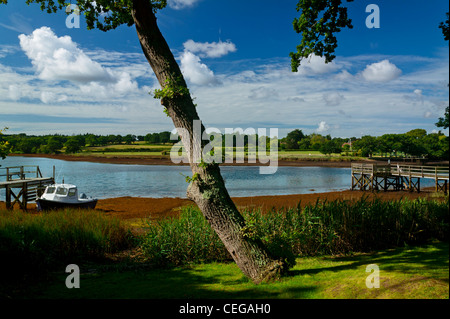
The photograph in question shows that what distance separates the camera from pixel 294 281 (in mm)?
6504

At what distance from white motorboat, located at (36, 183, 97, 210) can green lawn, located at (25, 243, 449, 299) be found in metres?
12.5

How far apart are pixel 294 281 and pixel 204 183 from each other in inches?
110

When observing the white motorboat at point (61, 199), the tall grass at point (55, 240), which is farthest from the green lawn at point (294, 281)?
the white motorboat at point (61, 199)

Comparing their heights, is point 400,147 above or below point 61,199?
above

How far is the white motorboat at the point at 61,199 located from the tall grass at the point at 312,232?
1262 centimetres

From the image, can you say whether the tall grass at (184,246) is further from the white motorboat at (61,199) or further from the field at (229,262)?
the white motorboat at (61,199)

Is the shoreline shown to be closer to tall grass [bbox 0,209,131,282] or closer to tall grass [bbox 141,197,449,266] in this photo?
tall grass [bbox 0,209,131,282]

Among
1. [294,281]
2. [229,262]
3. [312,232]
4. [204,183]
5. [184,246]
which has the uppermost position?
[204,183]

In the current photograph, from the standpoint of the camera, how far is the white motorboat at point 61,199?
66.0ft

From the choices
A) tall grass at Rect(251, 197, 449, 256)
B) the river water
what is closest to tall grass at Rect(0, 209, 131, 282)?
tall grass at Rect(251, 197, 449, 256)

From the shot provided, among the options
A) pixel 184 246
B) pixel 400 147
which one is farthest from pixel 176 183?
pixel 400 147

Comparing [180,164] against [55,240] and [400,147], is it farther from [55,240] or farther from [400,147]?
[55,240]

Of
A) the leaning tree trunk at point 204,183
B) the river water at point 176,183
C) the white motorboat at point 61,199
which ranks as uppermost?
the leaning tree trunk at point 204,183

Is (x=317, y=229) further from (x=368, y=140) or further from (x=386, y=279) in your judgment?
(x=368, y=140)
